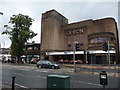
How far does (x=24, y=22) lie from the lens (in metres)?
43.7

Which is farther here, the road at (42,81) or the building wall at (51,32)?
the building wall at (51,32)

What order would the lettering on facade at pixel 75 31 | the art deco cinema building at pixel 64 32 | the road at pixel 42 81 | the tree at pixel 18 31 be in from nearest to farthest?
the road at pixel 42 81 < the tree at pixel 18 31 < the art deco cinema building at pixel 64 32 < the lettering on facade at pixel 75 31

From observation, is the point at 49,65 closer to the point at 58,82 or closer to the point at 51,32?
the point at 58,82

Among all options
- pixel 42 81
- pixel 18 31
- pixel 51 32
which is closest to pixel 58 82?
pixel 42 81

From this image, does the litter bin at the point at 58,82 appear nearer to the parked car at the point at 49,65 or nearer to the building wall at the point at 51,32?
the parked car at the point at 49,65

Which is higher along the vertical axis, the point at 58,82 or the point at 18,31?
the point at 18,31

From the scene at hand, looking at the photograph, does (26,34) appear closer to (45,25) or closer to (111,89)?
(45,25)

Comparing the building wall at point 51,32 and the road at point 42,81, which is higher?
the building wall at point 51,32

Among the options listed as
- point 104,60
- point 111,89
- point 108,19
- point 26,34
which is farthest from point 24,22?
point 111,89

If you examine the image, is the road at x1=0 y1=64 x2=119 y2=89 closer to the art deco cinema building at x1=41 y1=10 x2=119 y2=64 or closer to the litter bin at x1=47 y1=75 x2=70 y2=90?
the litter bin at x1=47 y1=75 x2=70 y2=90

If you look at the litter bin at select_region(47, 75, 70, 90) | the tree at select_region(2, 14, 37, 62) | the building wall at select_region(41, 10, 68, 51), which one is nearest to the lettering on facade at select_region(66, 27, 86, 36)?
the building wall at select_region(41, 10, 68, 51)

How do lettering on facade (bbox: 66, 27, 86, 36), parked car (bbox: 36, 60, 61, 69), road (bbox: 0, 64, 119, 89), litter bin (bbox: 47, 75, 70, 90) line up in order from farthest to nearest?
1. lettering on facade (bbox: 66, 27, 86, 36)
2. parked car (bbox: 36, 60, 61, 69)
3. road (bbox: 0, 64, 119, 89)
4. litter bin (bbox: 47, 75, 70, 90)

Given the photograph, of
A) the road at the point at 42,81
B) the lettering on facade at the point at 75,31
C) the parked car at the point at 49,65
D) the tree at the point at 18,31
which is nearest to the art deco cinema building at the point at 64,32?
the lettering on facade at the point at 75,31

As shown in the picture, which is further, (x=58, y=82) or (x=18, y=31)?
(x=18, y=31)
